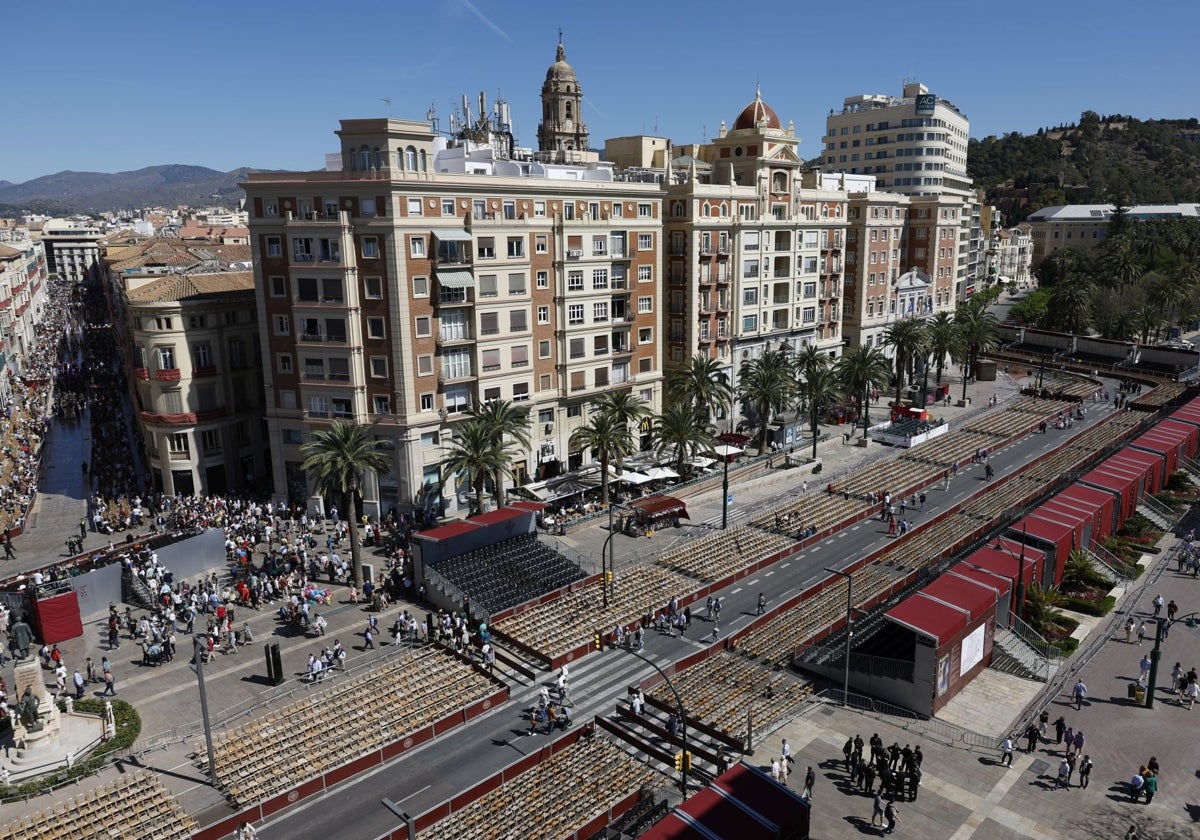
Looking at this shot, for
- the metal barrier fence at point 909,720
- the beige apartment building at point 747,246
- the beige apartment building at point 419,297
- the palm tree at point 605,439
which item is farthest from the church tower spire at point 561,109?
the metal barrier fence at point 909,720

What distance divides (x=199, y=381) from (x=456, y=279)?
23003 millimetres

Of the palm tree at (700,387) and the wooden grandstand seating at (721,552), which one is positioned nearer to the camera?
the wooden grandstand seating at (721,552)

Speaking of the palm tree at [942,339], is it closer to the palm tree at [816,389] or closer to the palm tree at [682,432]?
the palm tree at [816,389]

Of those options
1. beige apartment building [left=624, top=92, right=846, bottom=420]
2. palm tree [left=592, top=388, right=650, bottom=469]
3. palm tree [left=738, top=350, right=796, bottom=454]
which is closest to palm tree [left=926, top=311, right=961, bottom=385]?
beige apartment building [left=624, top=92, right=846, bottom=420]

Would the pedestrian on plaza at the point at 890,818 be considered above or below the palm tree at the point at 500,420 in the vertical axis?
below

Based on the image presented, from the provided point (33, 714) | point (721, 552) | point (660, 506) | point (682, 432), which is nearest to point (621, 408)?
point (682, 432)

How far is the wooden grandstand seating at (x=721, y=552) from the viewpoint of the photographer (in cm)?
5347

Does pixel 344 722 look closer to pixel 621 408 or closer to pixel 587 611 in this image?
pixel 587 611

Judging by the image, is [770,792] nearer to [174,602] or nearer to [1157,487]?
[174,602]

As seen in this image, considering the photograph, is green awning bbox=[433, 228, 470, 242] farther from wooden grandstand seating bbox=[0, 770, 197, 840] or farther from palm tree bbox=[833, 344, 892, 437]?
palm tree bbox=[833, 344, 892, 437]

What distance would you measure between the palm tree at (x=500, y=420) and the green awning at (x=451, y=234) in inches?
483

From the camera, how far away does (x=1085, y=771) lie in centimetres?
3312

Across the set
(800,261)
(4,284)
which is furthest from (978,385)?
(4,284)

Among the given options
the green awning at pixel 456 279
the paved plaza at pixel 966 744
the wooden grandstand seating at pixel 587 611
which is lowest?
the paved plaza at pixel 966 744
